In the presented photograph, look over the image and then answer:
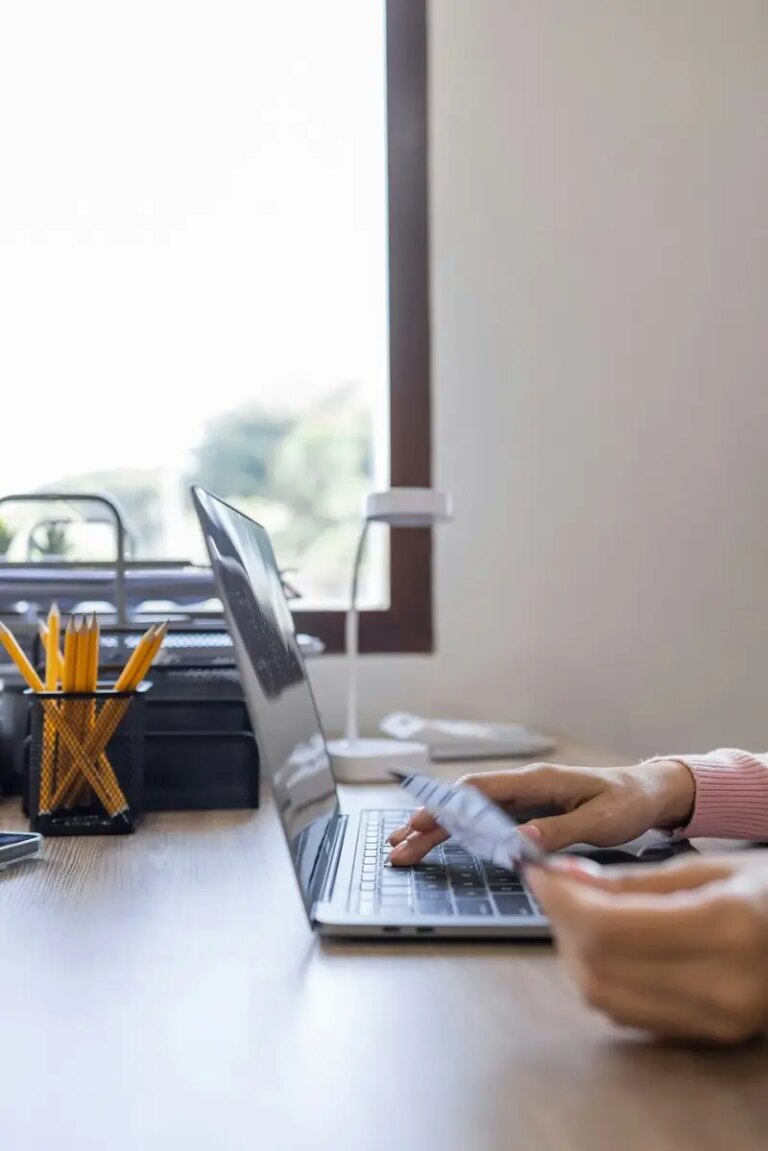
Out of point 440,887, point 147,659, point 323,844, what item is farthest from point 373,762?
point 440,887

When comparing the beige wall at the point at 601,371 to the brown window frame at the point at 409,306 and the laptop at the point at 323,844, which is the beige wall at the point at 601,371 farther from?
the laptop at the point at 323,844

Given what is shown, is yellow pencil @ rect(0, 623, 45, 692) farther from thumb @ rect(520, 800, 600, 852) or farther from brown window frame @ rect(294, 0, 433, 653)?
brown window frame @ rect(294, 0, 433, 653)

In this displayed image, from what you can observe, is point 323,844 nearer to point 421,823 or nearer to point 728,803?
point 421,823

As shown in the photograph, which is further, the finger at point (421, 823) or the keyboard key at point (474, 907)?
the finger at point (421, 823)

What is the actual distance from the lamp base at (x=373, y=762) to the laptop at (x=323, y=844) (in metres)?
0.29

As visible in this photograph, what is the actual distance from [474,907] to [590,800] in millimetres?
190

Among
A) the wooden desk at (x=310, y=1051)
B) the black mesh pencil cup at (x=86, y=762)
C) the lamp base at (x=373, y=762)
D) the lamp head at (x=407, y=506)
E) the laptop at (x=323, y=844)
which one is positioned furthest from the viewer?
the lamp head at (x=407, y=506)

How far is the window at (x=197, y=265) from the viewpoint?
1.82 metres

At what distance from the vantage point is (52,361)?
183cm

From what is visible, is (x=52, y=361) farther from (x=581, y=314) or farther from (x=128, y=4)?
(x=581, y=314)

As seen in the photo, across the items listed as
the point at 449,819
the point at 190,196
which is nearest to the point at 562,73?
the point at 190,196

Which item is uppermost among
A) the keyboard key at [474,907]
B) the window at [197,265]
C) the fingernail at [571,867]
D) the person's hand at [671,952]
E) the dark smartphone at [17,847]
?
the window at [197,265]

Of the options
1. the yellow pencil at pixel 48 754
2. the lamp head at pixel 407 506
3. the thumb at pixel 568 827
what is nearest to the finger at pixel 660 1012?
the thumb at pixel 568 827

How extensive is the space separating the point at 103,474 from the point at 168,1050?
146cm
